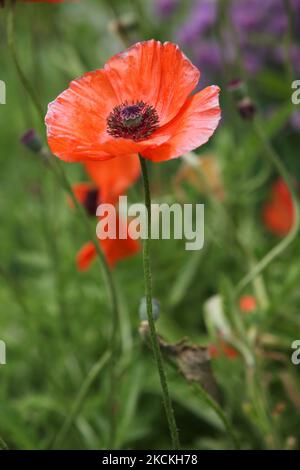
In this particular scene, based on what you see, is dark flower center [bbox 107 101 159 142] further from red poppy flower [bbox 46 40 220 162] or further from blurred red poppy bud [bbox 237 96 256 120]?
blurred red poppy bud [bbox 237 96 256 120]

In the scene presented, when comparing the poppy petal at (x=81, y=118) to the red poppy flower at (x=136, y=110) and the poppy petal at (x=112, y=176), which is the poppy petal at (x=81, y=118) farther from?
the poppy petal at (x=112, y=176)

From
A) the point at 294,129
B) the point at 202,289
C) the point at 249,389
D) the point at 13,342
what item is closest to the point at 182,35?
the point at 294,129

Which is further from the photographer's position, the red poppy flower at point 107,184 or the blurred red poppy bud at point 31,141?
the red poppy flower at point 107,184

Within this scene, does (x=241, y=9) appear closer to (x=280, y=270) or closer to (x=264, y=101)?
(x=264, y=101)

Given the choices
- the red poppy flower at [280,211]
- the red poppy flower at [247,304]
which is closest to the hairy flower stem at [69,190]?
the red poppy flower at [247,304]
